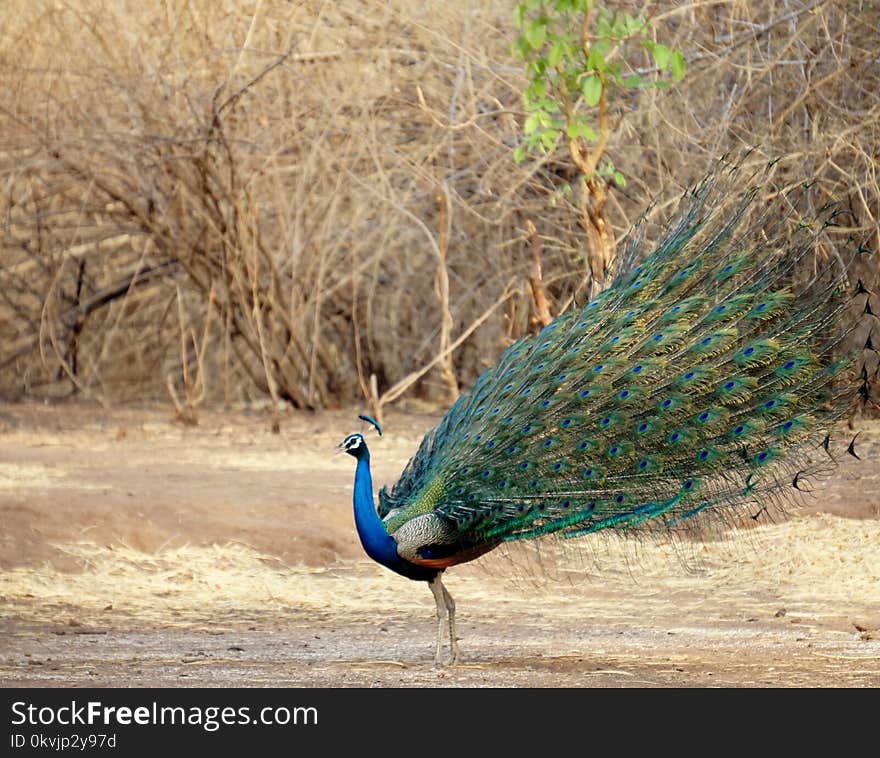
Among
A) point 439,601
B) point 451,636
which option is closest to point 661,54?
point 439,601

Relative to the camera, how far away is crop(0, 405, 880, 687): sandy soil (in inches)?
267

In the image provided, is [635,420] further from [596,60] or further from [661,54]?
[596,60]

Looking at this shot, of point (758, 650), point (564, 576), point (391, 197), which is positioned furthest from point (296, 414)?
point (758, 650)

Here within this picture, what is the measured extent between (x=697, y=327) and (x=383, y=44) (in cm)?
727

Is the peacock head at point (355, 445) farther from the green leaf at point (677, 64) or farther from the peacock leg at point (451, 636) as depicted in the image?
the green leaf at point (677, 64)

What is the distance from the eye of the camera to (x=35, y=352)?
16172mm

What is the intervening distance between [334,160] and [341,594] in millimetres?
5583

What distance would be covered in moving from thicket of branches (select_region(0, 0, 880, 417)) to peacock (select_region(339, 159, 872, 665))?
14.2 ft

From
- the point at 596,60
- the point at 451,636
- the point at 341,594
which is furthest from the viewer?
the point at 596,60

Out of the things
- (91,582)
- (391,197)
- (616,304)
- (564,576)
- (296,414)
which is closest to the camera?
(616,304)

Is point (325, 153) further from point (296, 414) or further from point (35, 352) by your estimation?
point (35, 352)

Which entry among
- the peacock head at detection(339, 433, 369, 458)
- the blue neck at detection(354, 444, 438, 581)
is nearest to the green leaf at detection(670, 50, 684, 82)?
the peacock head at detection(339, 433, 369, 458)

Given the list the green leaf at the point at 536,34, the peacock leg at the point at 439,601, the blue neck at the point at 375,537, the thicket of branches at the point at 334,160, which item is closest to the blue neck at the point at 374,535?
the blue neck at the point at 375,537

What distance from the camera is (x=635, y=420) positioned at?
21.7 feet
